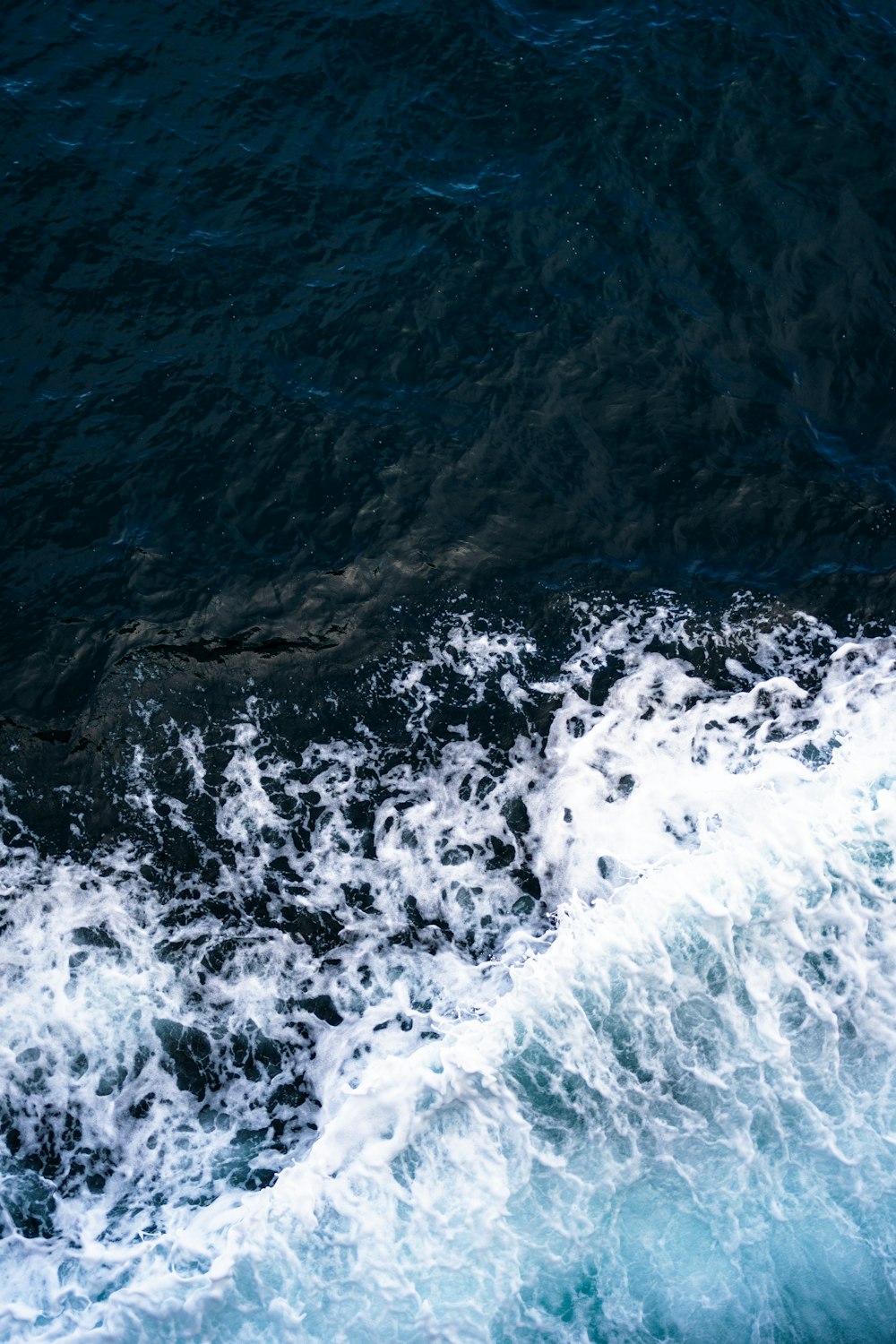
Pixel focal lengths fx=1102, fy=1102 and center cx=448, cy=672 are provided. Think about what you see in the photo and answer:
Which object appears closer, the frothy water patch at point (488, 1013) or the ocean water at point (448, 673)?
the frothy water patch at point (488, 1013)

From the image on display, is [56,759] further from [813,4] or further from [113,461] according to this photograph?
[813,4]

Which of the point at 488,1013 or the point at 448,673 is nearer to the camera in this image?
the point at 488,1013

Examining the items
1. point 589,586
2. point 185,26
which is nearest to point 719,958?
point 589,586

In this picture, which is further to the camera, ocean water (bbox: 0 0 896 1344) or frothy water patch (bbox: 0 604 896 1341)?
ocean water (bbox: 0 0 896 1344)
